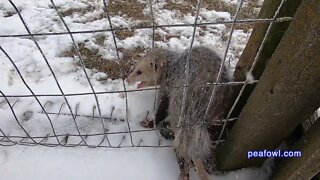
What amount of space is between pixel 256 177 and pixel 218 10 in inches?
79.2

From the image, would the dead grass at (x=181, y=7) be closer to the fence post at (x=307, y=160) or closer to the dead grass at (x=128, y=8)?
the dead grass at (x=128, y=8)

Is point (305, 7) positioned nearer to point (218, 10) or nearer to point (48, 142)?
point (48, 142)

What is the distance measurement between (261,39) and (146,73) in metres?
1.18

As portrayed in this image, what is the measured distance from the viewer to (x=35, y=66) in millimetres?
3303

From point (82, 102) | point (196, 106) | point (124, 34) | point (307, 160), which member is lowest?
point (82, 102)

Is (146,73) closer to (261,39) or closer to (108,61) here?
(108,61)

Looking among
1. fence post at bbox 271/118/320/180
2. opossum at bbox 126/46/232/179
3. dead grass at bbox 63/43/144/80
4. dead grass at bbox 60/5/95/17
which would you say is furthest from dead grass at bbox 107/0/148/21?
fence post at bbox 271/118/320/180

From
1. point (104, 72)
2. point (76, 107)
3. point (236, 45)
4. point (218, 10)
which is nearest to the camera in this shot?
point (76, 107)

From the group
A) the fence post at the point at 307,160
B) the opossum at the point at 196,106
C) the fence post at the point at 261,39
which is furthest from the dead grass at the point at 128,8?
the fence post at the point at 307,160

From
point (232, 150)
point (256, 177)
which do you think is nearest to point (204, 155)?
point (232, 150)

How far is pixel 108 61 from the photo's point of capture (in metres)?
3.38

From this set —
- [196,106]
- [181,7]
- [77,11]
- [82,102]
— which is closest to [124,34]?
[77,11]

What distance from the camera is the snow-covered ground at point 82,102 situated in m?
2.60

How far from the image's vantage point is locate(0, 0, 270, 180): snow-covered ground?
260cm
